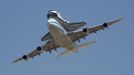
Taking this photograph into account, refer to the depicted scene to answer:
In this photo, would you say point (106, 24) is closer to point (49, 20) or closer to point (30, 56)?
point (49, 20)

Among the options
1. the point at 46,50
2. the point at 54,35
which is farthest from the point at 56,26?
the point at 46,50

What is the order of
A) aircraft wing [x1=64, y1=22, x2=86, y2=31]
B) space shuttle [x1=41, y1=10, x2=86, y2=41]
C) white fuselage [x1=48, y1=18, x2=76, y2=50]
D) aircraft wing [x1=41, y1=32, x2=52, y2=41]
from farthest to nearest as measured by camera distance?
aircraft wing [x1=41, y1=32, x2=52, y2=41] → space shuttle [x1=41, y1=10, x2=86, y2=41] → aircraft wing [x1=64, y1=22, x2=86, y2=31] → white fuselage [x1=48, y1=18, x2=76, y2=50]

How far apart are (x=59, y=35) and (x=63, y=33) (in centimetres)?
106

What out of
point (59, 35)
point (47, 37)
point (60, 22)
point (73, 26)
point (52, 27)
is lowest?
point (59, 35)

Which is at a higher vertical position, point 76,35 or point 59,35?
point 59,35

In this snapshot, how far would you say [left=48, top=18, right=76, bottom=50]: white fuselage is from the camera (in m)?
84.8

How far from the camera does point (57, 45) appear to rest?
89.2 meters

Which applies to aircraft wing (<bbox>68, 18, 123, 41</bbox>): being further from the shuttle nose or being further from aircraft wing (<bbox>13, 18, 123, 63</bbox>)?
the shuttle nose

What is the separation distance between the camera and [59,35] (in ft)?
279

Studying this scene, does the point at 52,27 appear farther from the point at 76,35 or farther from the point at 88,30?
the point at 88,30

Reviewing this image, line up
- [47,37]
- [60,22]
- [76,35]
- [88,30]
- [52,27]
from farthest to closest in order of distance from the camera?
1. [47,37]
2. [60,22]
3. [76,35]
4. [88,30]
5. [52,27]

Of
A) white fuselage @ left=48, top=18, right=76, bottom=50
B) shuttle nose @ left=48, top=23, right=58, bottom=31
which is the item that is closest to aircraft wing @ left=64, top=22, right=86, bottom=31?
white fuselage @ left=48, top=18, right=76, bottom=50

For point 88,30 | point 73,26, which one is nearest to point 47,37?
point 73,26

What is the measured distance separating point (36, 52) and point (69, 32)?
8.93 m
